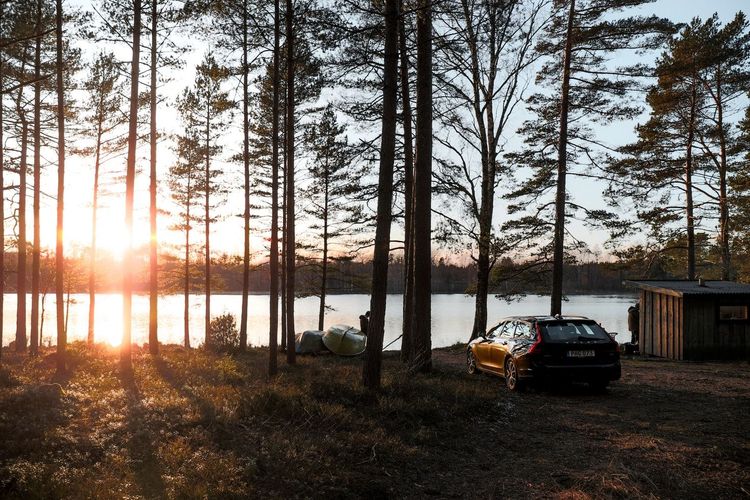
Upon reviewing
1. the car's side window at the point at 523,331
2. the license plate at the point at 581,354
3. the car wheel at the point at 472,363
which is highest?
the car's side window at the point at 523,331

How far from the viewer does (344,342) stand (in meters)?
20.9

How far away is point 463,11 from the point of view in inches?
411

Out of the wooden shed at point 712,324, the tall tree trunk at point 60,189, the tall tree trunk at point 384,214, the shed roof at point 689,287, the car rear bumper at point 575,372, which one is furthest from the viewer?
the wooden shed at point 712,324

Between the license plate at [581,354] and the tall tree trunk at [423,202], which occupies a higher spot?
the tall tree trunk at [423,202]

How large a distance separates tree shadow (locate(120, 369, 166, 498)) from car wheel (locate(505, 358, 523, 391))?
7033 mm

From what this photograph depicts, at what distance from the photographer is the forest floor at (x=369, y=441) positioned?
5.17 metres

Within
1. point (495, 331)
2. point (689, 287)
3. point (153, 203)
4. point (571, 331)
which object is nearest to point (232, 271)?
point (153, 203)

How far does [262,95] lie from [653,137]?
16936mm

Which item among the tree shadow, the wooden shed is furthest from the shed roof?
the tree shadow

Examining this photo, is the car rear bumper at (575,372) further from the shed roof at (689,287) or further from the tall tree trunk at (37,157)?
the tall tree trunk at (37,157)

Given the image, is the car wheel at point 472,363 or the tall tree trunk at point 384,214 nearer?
the tall tree trunk at point 384,214

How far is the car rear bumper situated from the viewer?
10.5m

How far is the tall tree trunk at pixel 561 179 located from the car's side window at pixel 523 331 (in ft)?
23.9

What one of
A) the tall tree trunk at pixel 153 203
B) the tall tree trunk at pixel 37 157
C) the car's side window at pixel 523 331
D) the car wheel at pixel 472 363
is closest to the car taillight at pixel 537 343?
the car's side window at pixel 523 331
